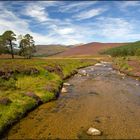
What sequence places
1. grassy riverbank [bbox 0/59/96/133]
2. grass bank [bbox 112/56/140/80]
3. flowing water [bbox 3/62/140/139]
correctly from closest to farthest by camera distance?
flowing water [bbox 3/62/140/139]
grassy riverbank [bbox 0/59/96/133]
grass bank [bbox 112/56/140/80]

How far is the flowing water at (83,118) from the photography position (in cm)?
1964

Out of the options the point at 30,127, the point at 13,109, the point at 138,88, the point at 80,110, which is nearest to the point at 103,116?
the point at 80,110

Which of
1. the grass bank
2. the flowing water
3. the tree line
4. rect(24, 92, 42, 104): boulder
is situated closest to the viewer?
the flowing water

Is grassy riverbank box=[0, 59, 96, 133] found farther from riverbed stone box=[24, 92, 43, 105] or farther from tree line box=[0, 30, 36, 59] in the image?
tree line box=[0, 30, 36, 59]

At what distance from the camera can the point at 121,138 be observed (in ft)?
61.3

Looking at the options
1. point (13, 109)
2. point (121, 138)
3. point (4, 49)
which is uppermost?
point (4, 49)

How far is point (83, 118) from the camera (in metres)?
23.6

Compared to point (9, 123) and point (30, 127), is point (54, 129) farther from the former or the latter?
point (9, 123)

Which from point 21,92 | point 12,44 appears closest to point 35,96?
point 21,92

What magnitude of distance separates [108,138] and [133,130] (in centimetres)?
312

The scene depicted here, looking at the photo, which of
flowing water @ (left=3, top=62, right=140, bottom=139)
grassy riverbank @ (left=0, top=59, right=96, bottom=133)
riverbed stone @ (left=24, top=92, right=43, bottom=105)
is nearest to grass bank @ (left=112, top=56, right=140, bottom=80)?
grassy riverbank @ (left=0, top=59, right=96, bottom=133)

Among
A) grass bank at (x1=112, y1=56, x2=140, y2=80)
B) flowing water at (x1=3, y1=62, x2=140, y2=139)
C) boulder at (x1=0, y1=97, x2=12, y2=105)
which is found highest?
boulder at (x1=0, y1=97, x2=12, y2=105)

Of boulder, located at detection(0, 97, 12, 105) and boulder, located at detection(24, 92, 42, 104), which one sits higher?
boulder, located at detection(0, 97, 12, 105)

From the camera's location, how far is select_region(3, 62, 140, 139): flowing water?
19641mm
